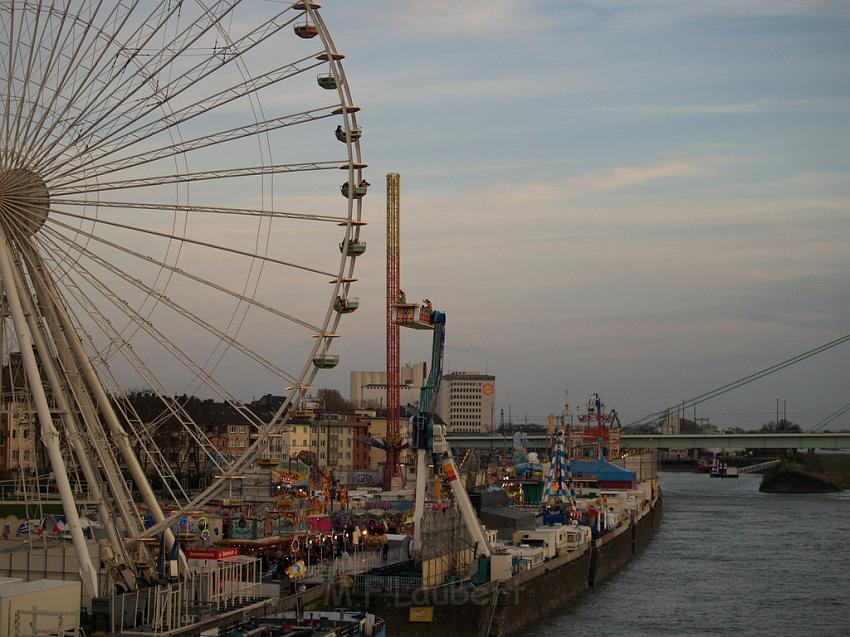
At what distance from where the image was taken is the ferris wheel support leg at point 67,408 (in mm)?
30422

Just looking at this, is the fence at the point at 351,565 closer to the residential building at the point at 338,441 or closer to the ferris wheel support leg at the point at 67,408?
the ferris wheel support leg at the point at 67,408

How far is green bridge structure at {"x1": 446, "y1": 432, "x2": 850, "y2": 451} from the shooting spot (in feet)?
397

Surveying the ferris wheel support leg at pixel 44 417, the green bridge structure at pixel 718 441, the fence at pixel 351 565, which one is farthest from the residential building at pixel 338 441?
the ferris wheel support leg at pixel 44 417

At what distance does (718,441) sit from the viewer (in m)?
132

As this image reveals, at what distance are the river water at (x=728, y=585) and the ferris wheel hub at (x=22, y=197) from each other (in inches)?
944

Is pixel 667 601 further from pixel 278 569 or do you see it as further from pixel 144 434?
pixel 144 434

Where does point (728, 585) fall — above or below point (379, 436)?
below

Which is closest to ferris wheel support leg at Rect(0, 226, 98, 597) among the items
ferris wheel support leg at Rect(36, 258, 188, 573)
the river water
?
ferris wheel support leg at Rect(36, 258, 188, 573)

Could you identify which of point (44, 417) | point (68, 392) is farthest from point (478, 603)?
point (44, 417)

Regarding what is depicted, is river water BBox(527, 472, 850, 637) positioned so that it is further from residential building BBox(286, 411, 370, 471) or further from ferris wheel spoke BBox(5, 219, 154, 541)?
residential building BBox(286, 411, 370, 471)

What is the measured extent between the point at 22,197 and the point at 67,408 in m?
5.41

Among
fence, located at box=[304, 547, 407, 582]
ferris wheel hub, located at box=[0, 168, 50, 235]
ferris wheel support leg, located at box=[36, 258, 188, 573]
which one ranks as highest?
ferris wheel hub, located at box=[0, 168, 50, 235]

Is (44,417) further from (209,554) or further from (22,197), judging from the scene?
(209,554)

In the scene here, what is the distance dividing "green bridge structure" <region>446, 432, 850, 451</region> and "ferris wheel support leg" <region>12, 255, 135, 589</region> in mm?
98391
